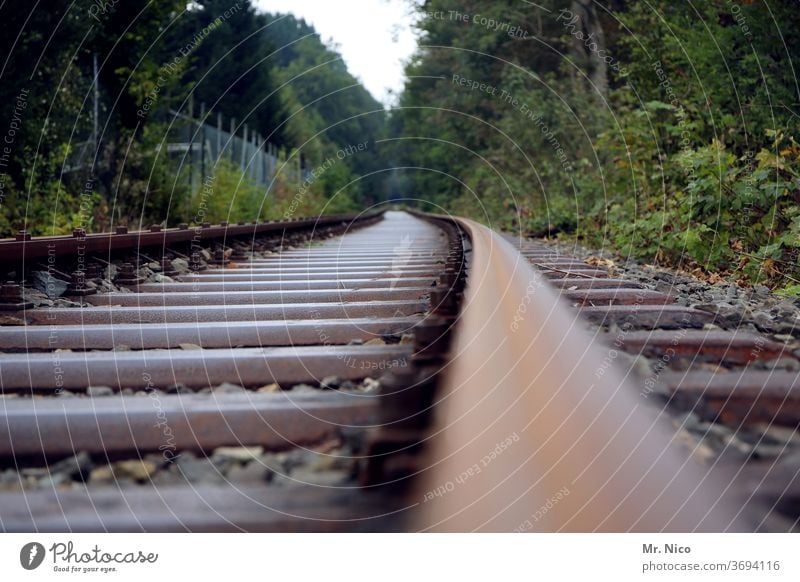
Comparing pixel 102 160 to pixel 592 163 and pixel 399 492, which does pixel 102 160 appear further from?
pixel 399 492

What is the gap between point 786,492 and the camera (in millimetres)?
942

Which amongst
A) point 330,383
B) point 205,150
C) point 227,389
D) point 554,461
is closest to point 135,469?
point 227,389

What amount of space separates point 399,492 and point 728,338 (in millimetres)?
1270

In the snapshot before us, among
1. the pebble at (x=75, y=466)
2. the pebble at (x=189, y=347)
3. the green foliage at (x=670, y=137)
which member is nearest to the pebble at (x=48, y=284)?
the pebble at (x=189, y=347)

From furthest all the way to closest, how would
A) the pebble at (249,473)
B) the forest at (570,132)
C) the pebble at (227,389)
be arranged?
1. the forest at (570,132)
2. the pebble at (227,389)
3. the pebble at (249,473)

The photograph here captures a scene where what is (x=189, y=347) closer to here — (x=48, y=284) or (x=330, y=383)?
(x=330, y=383)

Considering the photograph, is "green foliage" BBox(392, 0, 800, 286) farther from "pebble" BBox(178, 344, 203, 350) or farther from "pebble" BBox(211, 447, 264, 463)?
"pebble" BBox(211, 447, 264, 463)

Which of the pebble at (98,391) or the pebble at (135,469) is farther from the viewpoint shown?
the pebble at (98,391)

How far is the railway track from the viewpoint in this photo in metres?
0.88

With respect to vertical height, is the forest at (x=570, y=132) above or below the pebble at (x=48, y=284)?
above

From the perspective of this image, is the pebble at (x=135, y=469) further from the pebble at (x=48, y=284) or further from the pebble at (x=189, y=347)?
the pebble at (x=48, y=284)

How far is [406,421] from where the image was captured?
1014mm

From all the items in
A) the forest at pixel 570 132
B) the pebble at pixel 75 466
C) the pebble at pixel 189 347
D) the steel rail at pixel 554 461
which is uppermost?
the forest at pixel 570 132

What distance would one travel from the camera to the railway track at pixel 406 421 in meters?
0.88
